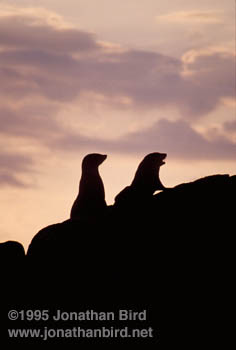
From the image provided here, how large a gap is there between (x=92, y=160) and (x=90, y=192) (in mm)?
1466

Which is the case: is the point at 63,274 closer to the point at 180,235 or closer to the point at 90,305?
the point at 90,305

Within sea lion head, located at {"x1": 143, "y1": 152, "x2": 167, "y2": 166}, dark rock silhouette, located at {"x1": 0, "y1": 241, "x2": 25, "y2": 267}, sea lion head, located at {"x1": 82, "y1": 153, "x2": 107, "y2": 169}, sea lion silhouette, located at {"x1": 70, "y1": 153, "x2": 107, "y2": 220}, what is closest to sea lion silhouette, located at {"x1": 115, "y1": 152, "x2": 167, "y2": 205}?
sea lion head, located at {"x1": 143, "y1": 152, "x2": 167, "y2": 166}

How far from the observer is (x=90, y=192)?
29656mm

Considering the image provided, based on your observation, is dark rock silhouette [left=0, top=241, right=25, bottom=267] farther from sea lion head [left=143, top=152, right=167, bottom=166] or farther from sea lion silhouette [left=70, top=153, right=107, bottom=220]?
sea lion head [left=143, top=152, right=167, bottom=166]

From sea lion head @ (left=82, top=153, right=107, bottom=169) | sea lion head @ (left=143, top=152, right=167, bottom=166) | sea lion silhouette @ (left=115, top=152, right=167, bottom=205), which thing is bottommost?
sea lion silhouette @ (left=115, top=152, right=167, bottom=205)

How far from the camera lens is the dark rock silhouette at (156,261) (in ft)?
75.5

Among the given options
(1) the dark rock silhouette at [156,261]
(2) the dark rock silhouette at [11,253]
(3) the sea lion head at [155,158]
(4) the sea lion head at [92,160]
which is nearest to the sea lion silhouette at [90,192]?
(4) the sea lion head at [92,160]

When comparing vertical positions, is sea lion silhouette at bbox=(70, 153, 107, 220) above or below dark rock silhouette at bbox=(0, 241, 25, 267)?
above

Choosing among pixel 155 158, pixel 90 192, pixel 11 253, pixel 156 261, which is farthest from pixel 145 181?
pixel 11 253

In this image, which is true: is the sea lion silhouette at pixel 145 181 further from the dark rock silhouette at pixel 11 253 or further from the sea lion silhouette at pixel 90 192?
the dark rock silhouette at pixel 11 253

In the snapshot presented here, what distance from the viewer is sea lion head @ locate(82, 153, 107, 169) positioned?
30422 millimetres

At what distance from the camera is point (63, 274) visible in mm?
24703

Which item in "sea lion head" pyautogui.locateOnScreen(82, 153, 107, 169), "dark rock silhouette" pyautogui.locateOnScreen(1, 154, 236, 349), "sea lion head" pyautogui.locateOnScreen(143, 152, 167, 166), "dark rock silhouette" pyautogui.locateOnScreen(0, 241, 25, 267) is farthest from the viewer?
"sea lion head" pyautogui.locateOnScreen(82, 153, 107, 169)

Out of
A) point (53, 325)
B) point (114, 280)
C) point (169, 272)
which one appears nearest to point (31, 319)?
point (53, 325)
